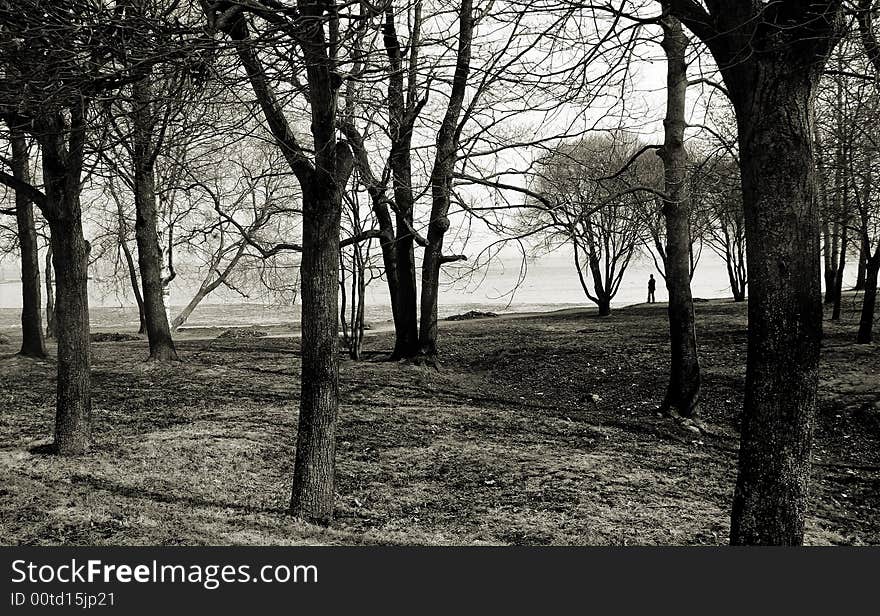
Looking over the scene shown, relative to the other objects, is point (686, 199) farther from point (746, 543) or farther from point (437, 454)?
point (746, 543)

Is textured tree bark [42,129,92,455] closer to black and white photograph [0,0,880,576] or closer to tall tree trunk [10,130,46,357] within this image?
black and white photograph [0,0,880,576]

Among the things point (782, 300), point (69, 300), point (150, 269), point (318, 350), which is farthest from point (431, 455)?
point (150, 269)

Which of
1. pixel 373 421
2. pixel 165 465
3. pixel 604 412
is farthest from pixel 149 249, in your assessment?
pixel 604 412

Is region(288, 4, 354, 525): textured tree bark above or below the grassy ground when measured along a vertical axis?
above

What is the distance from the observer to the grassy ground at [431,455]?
6039mm

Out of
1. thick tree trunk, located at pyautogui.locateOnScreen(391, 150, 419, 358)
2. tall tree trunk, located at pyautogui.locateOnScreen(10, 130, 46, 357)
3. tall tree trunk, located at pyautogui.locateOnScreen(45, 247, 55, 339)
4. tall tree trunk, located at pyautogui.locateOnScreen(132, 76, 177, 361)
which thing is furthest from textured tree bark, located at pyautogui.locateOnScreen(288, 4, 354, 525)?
tall tree trunk, located at pyautogui.locateOnScreen(45, 247, 55, 339)

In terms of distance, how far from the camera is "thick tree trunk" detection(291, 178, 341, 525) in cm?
589

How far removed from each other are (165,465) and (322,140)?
4030mm

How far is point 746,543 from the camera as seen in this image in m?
4.38

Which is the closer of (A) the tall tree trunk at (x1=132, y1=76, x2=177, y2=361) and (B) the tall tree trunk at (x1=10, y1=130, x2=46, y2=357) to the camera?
(A) the tall tree trunk at (x1=132, y1=76, x2=177, y2=361)

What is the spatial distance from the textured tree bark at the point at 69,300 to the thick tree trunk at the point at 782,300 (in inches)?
257

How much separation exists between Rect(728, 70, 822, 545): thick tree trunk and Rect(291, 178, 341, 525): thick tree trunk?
323cm

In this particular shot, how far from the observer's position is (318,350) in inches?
234

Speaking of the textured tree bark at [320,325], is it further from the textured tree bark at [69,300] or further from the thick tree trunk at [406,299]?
the thick tree trunk at [406,299]
